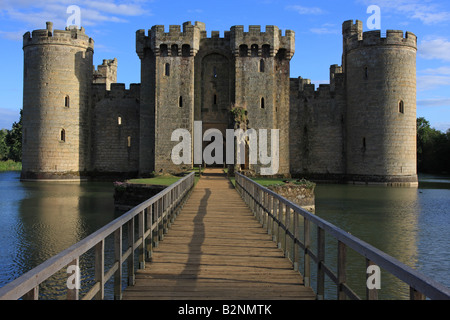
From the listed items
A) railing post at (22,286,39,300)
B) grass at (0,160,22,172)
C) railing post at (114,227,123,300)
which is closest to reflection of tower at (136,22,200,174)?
railing post at (114,227,123,300)

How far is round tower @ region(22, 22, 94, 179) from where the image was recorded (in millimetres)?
36469

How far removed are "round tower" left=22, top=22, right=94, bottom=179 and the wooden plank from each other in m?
28.3

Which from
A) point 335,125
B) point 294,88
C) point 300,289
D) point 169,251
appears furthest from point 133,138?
point 300,289

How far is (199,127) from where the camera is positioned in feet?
122

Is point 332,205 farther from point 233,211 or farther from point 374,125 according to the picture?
point 374,125

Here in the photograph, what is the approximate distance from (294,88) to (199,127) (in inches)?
353

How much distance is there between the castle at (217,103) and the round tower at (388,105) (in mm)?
77

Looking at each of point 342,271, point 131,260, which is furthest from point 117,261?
point 342,271

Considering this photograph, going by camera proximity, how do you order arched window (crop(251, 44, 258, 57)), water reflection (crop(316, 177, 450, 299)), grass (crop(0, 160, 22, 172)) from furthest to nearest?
grass (crop(0, 160, 22, 172)) < arched window (crop(251, 44, 258, 57)) < water reflection (crop(316, 177, 450, 299))

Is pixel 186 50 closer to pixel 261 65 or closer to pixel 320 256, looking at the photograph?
pixel 261 65

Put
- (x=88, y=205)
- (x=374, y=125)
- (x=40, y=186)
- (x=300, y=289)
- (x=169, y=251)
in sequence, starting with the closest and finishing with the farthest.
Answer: (x=300, y=289)
(x=169, y=251)
(x=88, y=205)
(x=40, y=186)
(x=374, y=125)

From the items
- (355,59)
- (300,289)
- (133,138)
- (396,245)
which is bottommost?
(396,245)

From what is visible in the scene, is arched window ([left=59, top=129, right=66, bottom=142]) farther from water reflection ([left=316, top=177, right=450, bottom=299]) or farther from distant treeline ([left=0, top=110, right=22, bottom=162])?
distant treeline ([left=0, top=110, right=22, bottom=162])

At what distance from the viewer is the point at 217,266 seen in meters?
6.80
